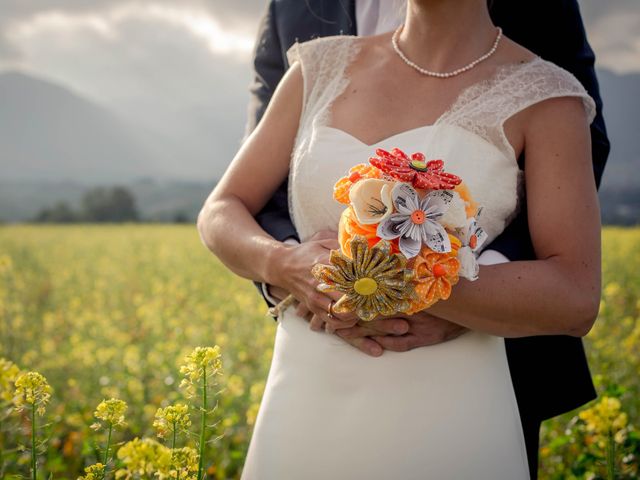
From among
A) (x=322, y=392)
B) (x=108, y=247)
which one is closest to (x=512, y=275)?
(x=322, y=392)

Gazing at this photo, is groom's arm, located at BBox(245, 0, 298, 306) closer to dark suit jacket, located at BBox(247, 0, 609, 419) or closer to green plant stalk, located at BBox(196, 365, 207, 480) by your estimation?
dark suit jacket, located at BBox(247, 0, 609, 419)

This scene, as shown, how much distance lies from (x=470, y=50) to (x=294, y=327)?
3.57 feet

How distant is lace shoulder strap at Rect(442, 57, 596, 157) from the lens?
6.34 feet

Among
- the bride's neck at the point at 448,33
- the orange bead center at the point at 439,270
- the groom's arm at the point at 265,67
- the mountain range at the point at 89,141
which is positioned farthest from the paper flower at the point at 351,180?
the mountain range at the point at 89,141

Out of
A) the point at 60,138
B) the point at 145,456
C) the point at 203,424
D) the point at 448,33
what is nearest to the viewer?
the point at 145,456

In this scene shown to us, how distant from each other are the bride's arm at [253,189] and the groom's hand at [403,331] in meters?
0.31

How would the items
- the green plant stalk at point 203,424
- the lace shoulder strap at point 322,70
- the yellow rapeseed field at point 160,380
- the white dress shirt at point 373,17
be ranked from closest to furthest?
the green plant stalk at point 203,424, the yellow rapeseed field at point 160,380, the lace shoulder strap at point 322,70, the white dress shirt at point 373,17

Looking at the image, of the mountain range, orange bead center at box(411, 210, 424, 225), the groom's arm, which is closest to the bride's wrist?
orange bead center at box(411, 210, 424, 225)

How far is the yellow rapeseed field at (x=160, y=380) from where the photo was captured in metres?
1.52

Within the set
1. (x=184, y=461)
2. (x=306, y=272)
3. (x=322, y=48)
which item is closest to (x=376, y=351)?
(x=306, y=272)

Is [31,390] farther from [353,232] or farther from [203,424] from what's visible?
[353,232]

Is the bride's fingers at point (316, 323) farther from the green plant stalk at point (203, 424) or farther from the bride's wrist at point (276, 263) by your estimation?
the green plant stalk at point (203, 424)

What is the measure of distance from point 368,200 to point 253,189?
0.86 meters

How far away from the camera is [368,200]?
4.70 feet
